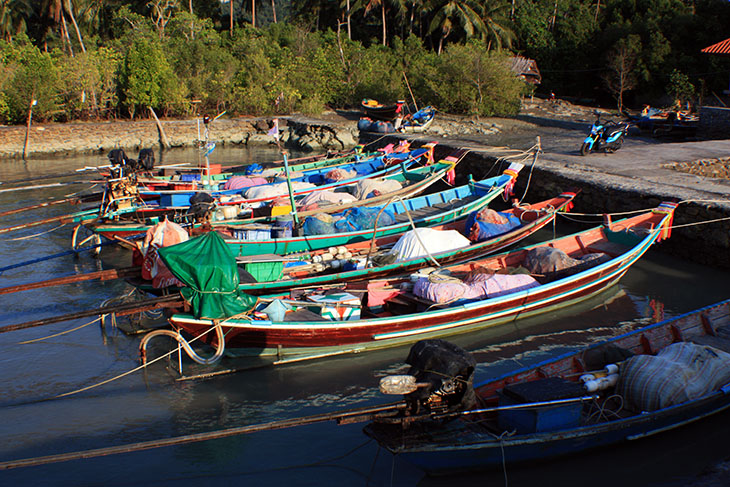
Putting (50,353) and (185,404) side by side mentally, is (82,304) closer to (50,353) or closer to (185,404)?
(50,353)

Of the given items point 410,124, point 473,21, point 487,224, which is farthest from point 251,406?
point 473,21

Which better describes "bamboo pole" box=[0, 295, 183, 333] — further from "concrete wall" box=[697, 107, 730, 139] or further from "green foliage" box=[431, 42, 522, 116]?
"green foliage" box=[431, 42, 522, 116]

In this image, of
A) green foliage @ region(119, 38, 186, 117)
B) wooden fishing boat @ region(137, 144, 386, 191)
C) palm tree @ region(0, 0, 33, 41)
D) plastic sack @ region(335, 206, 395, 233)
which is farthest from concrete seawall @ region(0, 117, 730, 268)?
palm tree @ region(0, 0, 33, 41)

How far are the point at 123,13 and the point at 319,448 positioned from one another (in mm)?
40588

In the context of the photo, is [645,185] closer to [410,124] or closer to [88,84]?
[410,124]

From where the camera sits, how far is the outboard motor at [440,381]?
5180 mm

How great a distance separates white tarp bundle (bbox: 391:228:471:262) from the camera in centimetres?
1011

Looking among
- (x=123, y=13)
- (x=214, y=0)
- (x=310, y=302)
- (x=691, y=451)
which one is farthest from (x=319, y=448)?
(x=214, y=0)

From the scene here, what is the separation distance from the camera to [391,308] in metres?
8.83

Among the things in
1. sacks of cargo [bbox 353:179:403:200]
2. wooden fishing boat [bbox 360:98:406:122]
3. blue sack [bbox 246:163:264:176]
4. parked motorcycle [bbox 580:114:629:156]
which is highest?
wooden fishing boat [bbox 360:98:406:122]

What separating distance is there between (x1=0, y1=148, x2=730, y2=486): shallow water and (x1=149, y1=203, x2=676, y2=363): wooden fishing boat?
28 cm

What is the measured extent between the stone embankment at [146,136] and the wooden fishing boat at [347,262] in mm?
16278

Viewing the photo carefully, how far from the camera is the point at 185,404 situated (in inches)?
282

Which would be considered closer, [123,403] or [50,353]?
[123,403]
